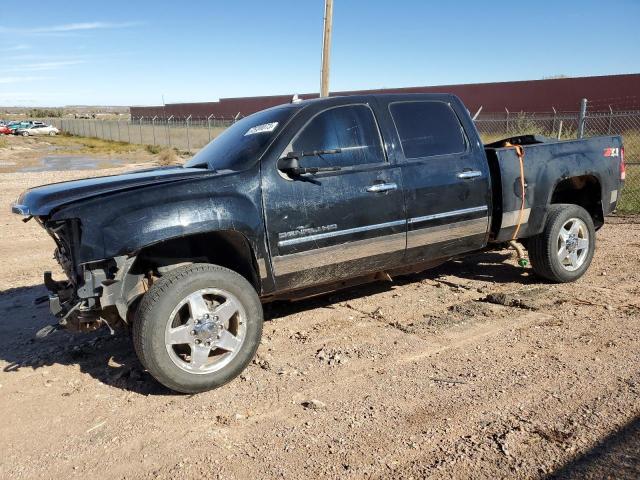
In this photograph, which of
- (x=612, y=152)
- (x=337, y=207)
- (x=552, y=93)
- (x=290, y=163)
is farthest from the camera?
(x=552, y=93)

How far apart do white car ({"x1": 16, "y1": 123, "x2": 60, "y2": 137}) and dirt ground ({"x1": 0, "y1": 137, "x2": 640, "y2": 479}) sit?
64.9 meters

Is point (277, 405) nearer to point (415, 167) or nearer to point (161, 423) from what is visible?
point (161, 423)

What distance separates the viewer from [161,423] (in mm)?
3529

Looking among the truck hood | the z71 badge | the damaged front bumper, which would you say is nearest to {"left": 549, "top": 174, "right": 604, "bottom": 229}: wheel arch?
the z71 badge

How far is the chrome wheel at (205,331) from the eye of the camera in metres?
3.80

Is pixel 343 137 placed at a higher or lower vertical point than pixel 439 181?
higher

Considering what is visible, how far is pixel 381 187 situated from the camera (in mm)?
4621

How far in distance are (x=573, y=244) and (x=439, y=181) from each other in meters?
1.96

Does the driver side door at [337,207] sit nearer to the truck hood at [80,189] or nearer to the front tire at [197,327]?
the front tire at [197,327]

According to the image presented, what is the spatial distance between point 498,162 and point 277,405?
303cm

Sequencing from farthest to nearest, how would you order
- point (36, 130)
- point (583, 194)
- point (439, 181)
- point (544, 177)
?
point (36, 130) < point (583, 194) < point (544, 177) < point (439, 181)

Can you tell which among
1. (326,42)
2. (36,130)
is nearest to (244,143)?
(326,42)

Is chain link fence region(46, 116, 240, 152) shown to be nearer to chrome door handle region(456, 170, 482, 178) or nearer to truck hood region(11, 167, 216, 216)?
chrome door handle region(456, 170, 482, 178)

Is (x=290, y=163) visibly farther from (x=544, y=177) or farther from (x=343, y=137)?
(x=544, y=177)
